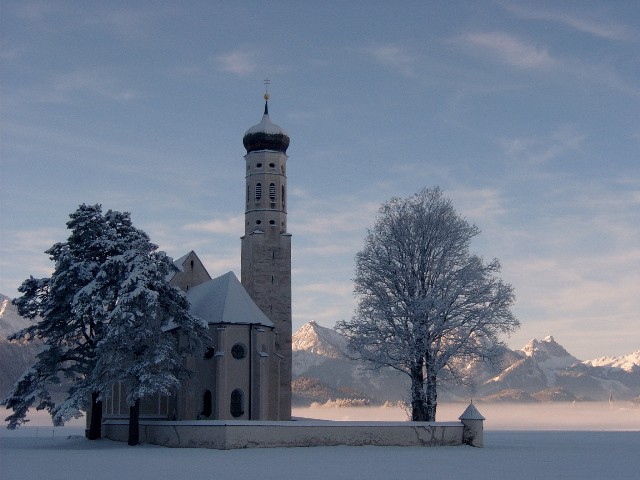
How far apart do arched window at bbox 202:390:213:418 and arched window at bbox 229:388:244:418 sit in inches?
55.6

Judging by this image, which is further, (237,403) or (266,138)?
(266,138)

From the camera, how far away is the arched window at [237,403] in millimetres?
57500

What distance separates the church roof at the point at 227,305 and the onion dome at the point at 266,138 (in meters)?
14.7

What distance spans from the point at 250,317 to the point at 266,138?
62.1 feet

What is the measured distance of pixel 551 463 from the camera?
3919 cm

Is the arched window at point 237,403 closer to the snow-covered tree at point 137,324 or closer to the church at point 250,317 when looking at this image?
the church at point 250,317

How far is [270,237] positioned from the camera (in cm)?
7056

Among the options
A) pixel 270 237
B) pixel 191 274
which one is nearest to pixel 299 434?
pixel 191 274

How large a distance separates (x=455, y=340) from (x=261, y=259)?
21.8m

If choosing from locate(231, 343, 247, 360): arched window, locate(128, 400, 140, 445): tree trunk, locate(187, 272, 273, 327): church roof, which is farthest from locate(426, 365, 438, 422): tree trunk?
locate(128, 400, 140, 445): tree trunk

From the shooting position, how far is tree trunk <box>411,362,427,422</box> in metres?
52.9

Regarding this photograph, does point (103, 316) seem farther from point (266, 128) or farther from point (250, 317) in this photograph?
point (266, 128)

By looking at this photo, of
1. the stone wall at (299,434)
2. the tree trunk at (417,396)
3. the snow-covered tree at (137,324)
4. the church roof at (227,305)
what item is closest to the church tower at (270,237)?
the church roof at (227,305)

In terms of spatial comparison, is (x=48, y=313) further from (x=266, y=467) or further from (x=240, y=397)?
(x=266, y=467)
